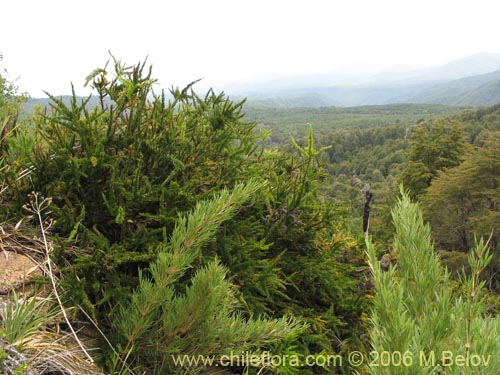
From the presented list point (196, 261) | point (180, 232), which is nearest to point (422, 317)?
point (180, 232)

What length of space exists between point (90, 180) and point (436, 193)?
29.5 m

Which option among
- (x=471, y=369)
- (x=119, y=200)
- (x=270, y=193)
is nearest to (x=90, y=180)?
(x=119, y=200)

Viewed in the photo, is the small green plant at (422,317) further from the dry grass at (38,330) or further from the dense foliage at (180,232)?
the dry grass at (38,330)

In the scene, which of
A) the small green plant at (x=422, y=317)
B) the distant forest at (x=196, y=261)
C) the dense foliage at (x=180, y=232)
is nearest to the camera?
the small green plant at (x=422, y=317)

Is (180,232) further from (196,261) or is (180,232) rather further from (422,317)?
(422,317)

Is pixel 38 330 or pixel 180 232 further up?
pixel 180 232

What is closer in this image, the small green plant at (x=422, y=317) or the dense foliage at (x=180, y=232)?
the small green plant at (x=422, y=317)

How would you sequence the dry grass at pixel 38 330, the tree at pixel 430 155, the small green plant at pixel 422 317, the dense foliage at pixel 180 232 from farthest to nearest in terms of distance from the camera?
the tree at pixel 430 155 < the dense foliage at pixel 180 232 < the dry grass at pixel 38 330 < the small green plant at pixel 422 317

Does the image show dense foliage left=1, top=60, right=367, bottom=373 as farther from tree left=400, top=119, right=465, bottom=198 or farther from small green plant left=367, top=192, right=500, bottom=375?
tree left=400, top=119, right=465, bottom=198

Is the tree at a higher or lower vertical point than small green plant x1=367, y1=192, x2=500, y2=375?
lower

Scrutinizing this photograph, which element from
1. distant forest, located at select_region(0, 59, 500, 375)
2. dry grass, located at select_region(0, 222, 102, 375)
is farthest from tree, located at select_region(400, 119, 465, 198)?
dry grass, located at select_region(0, 222, 102, 375)

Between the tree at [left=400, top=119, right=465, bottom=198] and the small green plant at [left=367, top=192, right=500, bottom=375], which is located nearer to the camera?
the small green plant at [left=367, top=192, right=500, bottom=375]

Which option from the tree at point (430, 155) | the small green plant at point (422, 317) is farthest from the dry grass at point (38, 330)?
the tree at point (430, 155)

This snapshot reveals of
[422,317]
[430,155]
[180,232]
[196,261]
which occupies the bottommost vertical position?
[430,155]
